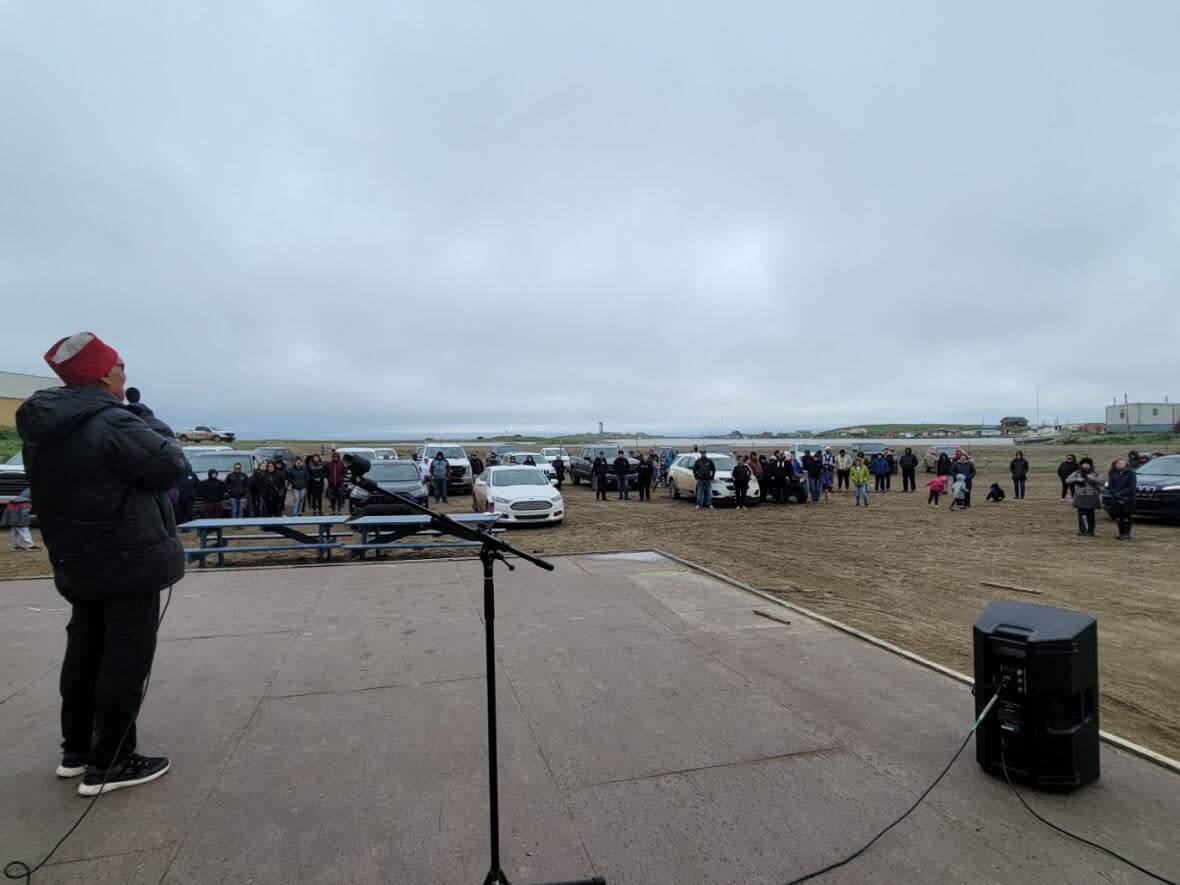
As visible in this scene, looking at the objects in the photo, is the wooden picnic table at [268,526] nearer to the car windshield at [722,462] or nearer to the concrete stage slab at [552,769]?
the concrete stage slab at [552,769]

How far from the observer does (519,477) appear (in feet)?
53.2

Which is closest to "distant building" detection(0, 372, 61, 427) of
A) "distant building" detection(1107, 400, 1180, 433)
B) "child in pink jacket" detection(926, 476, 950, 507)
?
"child in pink jacket" detection(926, 476, 950, 507)

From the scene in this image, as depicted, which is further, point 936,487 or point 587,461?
point 587,461

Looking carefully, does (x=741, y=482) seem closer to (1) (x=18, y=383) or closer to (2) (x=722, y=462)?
(2) (x=722, y=462)

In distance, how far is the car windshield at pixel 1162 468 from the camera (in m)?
14.8

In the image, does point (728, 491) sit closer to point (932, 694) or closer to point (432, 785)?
point (932, 694)

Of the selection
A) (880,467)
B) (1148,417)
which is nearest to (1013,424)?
(1148,417)

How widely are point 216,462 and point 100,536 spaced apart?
54.4ft

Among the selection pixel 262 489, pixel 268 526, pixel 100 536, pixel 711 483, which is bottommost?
pixel 711 483

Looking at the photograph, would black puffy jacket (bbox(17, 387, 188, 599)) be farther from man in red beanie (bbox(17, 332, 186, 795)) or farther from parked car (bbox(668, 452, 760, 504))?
parked car (bbox(668, 452, 760, 504))

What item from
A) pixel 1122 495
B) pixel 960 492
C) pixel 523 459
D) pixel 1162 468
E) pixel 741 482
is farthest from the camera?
A: pixel 523 459

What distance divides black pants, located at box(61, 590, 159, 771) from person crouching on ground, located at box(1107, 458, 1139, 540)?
1518 cm

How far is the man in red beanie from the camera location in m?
2.93

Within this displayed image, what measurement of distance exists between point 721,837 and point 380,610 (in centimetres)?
464
